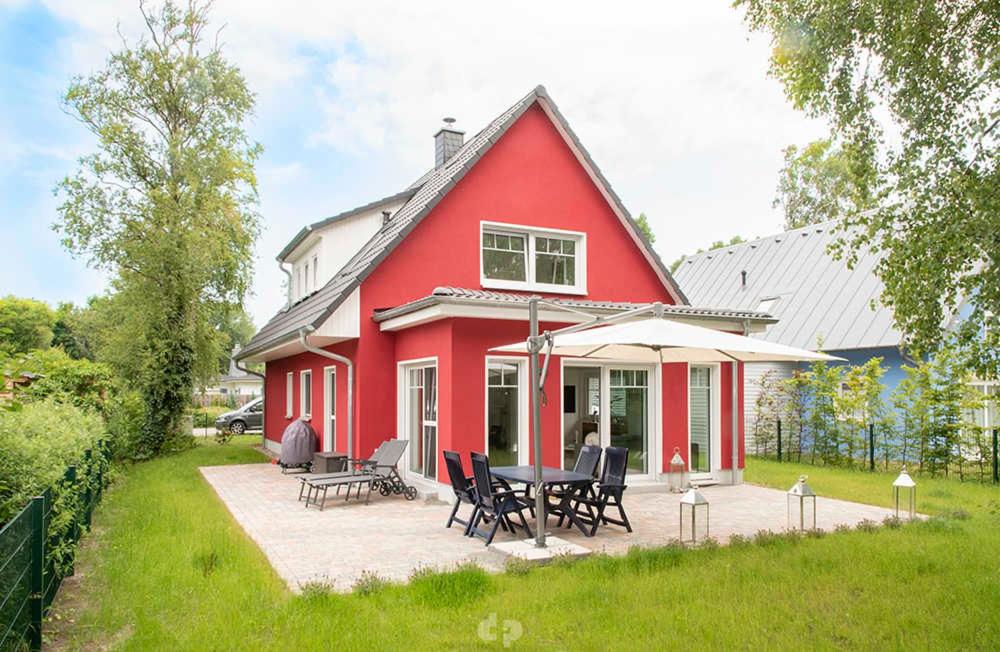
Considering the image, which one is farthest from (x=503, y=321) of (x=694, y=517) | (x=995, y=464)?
(x=995, y=464)

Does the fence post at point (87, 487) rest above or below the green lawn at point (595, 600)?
above

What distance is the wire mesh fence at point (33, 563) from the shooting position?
4.25m

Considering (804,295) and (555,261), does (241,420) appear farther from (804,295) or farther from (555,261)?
(804,295)

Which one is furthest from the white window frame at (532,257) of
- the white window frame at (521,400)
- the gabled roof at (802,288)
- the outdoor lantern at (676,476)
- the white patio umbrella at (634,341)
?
the gabled roof at (802,288)

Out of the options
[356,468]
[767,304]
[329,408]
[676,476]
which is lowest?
[676,476]

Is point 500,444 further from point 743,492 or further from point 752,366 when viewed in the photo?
point 752,366

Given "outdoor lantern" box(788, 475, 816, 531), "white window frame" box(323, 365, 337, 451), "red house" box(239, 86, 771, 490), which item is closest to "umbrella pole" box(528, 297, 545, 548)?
"red house" box(239, 86, 771, 490)

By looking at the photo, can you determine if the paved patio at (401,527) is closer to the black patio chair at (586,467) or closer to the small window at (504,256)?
the black patio chair at (586,467)

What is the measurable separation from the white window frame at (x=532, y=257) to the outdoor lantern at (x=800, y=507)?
6.11 meters

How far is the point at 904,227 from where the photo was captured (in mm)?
6816

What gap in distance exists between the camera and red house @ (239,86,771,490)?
442 inches

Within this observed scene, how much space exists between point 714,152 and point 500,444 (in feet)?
54.1

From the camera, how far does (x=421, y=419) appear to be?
39.8ft

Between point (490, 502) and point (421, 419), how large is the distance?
398cm
